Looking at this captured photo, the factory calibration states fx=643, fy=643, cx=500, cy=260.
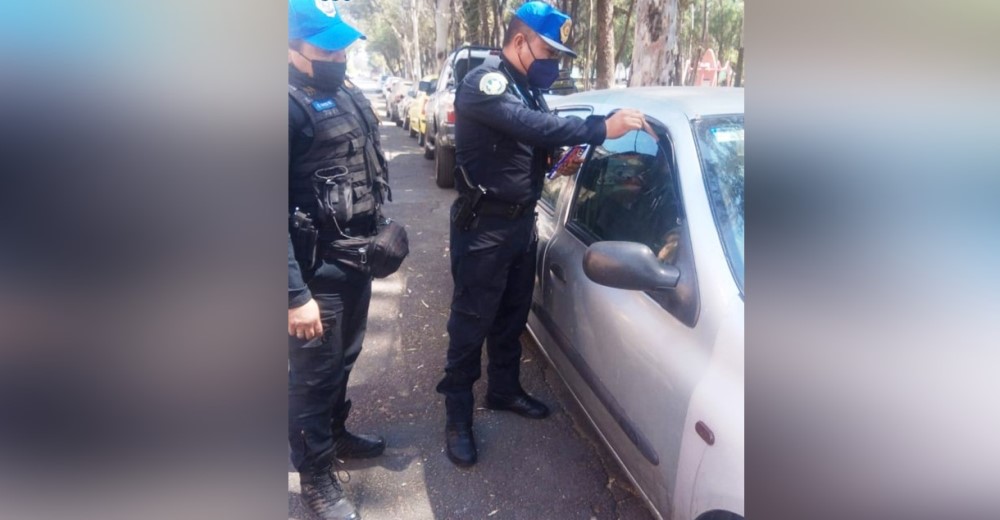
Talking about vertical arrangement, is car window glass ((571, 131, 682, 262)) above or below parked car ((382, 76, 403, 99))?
below

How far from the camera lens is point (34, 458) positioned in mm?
667

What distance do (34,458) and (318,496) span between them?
1888mm

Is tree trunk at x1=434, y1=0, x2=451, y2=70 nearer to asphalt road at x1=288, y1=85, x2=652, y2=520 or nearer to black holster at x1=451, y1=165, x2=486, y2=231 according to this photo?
asphalt road at x1=288, y1=85, x2=652, y2=520

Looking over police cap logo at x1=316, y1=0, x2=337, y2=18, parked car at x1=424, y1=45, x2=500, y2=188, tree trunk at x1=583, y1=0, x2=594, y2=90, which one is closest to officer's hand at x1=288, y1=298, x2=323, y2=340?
police cap logo at x1=316, y1=0, x2=337, y2=18

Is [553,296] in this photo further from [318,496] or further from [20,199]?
[20,199]

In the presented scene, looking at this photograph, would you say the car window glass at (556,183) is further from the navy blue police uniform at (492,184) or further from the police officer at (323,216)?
the police officer at (323,216)

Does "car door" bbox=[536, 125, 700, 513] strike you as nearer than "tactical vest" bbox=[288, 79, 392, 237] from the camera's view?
Yes

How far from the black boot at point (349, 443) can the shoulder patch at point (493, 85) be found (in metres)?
1.45

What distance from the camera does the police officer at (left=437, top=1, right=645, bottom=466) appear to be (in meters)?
A: 2.47

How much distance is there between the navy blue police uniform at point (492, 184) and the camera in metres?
2.46

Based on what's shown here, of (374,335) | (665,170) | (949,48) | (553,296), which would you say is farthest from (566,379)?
(949,48)

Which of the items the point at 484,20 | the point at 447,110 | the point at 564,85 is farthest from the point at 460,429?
the point at 484,20

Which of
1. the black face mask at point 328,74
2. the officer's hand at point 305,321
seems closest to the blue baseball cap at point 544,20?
the black face mask at point 328,74

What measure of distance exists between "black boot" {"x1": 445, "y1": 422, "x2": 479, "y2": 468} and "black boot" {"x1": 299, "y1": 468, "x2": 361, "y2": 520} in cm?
53
